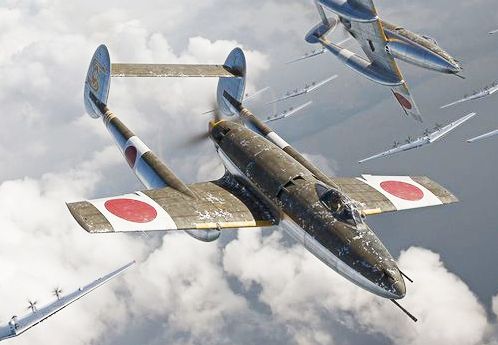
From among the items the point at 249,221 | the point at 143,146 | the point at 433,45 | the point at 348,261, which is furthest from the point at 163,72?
the point at 433,45

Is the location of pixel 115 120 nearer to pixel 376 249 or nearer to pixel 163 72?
pixel 163 72

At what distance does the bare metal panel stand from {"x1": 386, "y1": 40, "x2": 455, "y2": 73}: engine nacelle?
18633mm

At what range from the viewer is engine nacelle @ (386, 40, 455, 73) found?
4616 centimetres

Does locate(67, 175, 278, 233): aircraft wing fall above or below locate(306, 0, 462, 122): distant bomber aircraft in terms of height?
below

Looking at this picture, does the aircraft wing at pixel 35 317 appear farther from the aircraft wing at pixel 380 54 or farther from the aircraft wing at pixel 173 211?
Result: the aircraft wing at pixel 380 54

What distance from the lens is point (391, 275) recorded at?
21.9 m

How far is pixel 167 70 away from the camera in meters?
36.9

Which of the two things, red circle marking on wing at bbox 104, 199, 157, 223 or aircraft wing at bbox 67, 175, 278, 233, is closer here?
aircraft wing at bbox 67, 175, 278, 233

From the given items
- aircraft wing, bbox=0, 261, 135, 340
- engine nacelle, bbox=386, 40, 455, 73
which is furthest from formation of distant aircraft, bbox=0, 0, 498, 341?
engine nacelle, bbox=386, 40, 455, 73

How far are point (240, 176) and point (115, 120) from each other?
1053 centimetres

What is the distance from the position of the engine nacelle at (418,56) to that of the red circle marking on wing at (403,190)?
18487 millimetres

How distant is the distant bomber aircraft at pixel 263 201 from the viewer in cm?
2339

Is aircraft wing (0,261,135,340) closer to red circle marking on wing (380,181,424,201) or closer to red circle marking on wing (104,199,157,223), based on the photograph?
red circle marking on wing (104,199,157,223)

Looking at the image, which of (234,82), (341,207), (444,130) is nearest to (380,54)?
(234,82)
